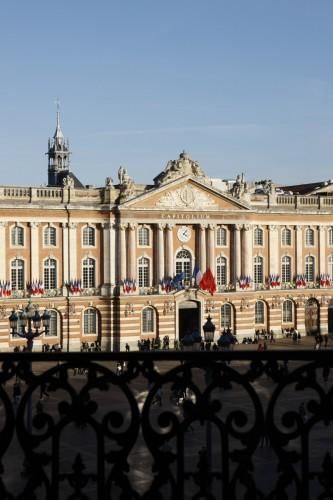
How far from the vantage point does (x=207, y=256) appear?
71500mm

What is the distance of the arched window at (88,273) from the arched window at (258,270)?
1486 cm

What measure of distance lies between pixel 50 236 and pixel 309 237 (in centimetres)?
2467

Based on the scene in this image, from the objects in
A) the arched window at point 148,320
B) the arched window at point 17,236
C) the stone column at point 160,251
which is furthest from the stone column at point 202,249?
the arched window at point 17,236

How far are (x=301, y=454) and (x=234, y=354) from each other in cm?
91

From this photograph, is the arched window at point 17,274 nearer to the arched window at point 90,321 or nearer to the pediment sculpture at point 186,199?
the arched window at point 90,321

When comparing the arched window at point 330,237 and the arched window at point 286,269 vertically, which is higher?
the arched window at point 330,237

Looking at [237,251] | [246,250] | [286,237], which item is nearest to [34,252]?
[237,251]

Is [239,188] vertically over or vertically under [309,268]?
over

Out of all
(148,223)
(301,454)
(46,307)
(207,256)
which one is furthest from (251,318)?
(301,454)

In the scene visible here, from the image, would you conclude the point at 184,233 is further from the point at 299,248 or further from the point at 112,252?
the point at 299,248

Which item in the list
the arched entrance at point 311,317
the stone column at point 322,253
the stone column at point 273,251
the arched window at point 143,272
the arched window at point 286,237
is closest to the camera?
the arched window at point 143,272

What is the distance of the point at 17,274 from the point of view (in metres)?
63.9

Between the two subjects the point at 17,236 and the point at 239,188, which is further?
the point at 239,188

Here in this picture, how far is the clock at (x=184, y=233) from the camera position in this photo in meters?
70.4
